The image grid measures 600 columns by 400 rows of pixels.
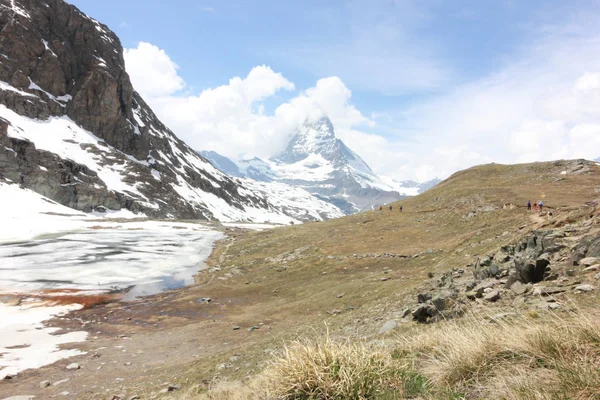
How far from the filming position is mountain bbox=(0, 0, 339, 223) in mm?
135625

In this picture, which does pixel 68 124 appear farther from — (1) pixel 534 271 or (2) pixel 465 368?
(2) pixel 465 368

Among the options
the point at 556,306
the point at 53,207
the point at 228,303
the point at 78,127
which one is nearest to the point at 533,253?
the point at 556,306

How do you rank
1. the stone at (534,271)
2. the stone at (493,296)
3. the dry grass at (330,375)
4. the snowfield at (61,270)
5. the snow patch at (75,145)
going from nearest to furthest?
the dry grass at (330,375), the stone at (493,296), the stone at (534,271), the snowfield at (61,270), the snow patch at (75,145)

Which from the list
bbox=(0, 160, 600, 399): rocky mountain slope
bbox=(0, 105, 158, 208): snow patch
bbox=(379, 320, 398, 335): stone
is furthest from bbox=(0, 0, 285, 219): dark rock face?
bbox=(379, 320, 398, 335): stone

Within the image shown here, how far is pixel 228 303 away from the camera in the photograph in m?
26.5

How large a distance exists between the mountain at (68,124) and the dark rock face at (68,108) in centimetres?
38

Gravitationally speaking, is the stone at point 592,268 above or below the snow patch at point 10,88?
below

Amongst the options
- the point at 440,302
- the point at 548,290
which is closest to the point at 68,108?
the point at 440,302

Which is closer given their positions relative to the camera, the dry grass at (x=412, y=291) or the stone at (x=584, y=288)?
the dry grass at (x=412, y=291)

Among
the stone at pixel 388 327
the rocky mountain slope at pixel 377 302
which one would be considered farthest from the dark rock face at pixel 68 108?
the stone at pixel 388 327

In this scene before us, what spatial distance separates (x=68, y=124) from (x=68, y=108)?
12210 mm

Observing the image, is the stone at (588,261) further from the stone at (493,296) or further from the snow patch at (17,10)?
the snow patch at (17,10)

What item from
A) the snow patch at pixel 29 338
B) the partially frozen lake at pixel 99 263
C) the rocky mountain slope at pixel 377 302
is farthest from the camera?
the partially frozen lake at pixel 99 263

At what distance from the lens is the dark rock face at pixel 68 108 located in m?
134
